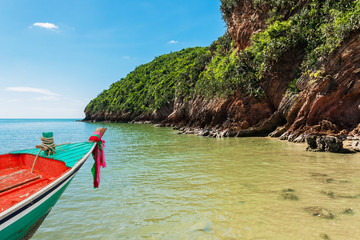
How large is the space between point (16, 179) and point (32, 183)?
2.24ft

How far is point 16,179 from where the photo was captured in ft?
17.9

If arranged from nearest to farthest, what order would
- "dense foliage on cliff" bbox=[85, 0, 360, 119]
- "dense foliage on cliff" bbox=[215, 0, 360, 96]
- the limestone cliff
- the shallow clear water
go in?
the shallow clear water < the limestone cliff < "dense foliage on cliff" bbox=[215, 0, 360, 96] < "dense foliage on cliff" bbox=[85, 0, 360, 119]

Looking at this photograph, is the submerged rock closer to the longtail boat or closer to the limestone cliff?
the limestone cliff

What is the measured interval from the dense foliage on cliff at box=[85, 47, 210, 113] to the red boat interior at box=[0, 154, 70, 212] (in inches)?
1260

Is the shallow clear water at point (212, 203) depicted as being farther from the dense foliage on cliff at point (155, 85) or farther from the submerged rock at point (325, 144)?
the dense foliage on cliff at point (155, 85)

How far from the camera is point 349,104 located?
1548 cm

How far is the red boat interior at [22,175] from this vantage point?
445 centimetres

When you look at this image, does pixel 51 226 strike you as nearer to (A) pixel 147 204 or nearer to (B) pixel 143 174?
(A) pixel 147 204

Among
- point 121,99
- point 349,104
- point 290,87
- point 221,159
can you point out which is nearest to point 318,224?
point 221,159

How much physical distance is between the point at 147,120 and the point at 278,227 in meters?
57.3

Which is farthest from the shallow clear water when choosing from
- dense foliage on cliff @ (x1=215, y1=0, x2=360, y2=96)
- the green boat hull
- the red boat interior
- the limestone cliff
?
dense foliage on cliff @ (x1=215, y1=0, x2=360, y2=96)

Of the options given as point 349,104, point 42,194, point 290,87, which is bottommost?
point 42,194

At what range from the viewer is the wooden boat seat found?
15.8ft

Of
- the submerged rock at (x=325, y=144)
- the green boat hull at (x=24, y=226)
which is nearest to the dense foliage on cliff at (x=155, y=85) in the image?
the submerged rock at (x=325, y=144)
